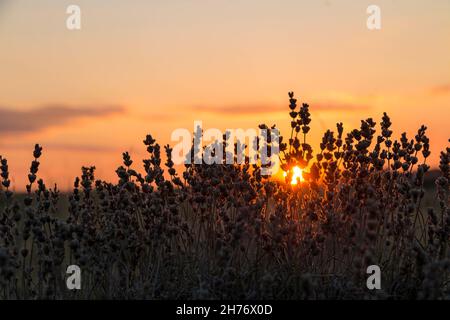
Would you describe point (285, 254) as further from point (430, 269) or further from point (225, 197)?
point (430, 269)

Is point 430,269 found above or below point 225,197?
below

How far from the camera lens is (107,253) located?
466 cm

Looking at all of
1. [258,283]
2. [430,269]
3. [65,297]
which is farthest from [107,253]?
[430,269]

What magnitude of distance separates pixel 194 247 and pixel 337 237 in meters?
1.04

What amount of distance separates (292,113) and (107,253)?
156cm

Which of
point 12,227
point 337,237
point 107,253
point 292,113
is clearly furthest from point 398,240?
point 12,227

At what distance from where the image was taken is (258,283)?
4.24 metres

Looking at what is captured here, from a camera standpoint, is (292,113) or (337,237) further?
(292,113)

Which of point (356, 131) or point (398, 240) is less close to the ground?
point (356, 131)

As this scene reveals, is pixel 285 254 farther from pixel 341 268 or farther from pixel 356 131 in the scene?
pixel 356 131
